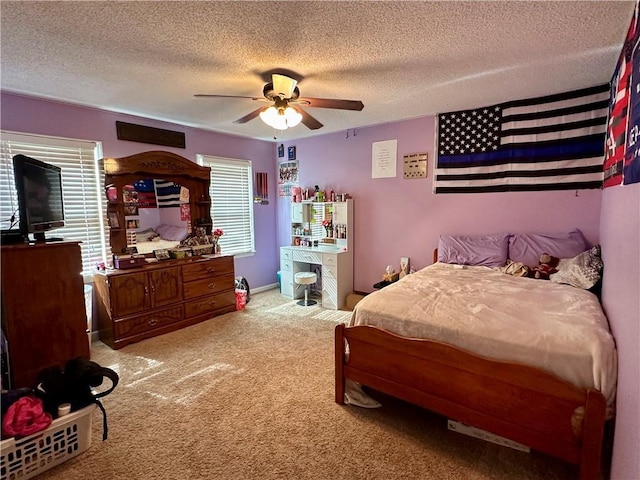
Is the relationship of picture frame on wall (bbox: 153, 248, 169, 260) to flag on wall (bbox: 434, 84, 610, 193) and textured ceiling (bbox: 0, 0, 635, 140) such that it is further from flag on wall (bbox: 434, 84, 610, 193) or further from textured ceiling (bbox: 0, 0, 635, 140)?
flag on wall (bbox: 434, 84, 610, 193)

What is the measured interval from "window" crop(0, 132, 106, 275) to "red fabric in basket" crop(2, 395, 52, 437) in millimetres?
1890

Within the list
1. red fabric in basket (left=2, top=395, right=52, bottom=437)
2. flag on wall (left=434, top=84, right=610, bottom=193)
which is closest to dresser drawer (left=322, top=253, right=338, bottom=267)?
flag on wall (left=434, top=84, right=610, bottom=193)

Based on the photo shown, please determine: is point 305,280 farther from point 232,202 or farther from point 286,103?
point 286,103

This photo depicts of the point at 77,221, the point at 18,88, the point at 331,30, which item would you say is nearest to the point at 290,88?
the point at 331,30

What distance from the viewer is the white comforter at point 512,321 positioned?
145cm

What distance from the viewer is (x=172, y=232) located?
3.79 meters

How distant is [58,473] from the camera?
64.5 inches

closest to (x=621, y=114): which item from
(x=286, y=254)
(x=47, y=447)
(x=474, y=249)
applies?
(x=474, y=249)

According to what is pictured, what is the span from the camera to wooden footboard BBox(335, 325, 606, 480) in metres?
1.40

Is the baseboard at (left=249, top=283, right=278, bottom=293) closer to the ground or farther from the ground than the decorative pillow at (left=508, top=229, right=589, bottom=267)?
closer to the ground

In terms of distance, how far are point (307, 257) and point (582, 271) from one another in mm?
2948

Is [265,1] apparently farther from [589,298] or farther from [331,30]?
[589,298]

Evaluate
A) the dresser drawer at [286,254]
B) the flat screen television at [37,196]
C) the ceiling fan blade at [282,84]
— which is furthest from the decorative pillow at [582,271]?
the flat screen television at [37,196]

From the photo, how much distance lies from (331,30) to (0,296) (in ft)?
8.59
